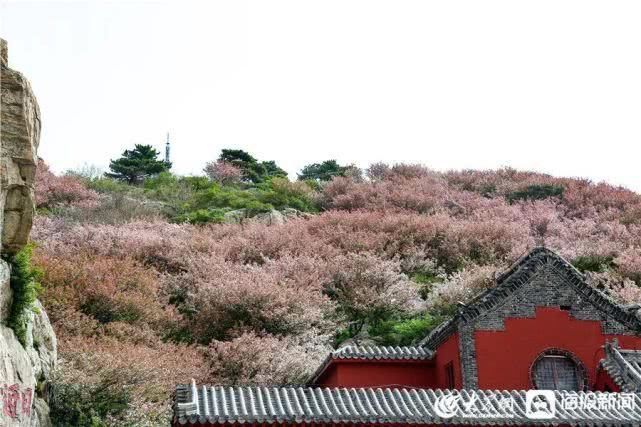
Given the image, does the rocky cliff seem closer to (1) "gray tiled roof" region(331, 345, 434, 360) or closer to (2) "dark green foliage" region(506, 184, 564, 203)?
(1) "gray tiled roof" region(331, 345, 434, 360)

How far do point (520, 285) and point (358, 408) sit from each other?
24.7ft

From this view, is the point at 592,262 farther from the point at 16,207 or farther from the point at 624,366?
the point at 16,207

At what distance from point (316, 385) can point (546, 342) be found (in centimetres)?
639

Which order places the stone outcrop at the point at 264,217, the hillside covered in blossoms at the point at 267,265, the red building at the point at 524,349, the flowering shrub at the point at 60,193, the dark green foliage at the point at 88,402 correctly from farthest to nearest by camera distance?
1. the flowering shrub at the point at 60,193
2. the stone outcrop at the point at 264,217
3. the hillside covered in blossoms at the point at 267,265
4. the red building at the point at 524,349
5. the dark green foliage at the point at 88,402

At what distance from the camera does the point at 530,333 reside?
20.3 m

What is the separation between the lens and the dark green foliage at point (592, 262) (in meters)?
33.3

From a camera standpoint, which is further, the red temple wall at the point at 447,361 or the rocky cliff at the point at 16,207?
the red temple wall at the point at 447,361

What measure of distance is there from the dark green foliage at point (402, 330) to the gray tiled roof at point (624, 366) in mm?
7405

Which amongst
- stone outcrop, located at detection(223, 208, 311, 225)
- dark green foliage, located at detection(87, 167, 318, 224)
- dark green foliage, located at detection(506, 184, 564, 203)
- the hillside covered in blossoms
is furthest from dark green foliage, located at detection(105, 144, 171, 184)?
dark green foliage, located at detection(506, 184, 564, 203)

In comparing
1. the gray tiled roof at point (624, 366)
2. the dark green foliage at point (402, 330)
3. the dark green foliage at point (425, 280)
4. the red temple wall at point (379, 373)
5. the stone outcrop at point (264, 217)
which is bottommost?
the red temple wall at point (379, 373)

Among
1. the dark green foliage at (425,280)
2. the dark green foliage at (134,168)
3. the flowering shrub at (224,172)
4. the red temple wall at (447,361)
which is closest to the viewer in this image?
the red temple wall at (447,361)

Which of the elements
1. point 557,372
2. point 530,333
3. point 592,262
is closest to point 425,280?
point 592,262

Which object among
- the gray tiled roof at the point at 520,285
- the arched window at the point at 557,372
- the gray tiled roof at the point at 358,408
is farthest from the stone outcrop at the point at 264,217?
the gray tiled roof at the point at 358,408

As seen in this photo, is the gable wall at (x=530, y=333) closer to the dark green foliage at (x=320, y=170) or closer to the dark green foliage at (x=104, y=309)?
the dark green foliage at (x=104, y=309)
